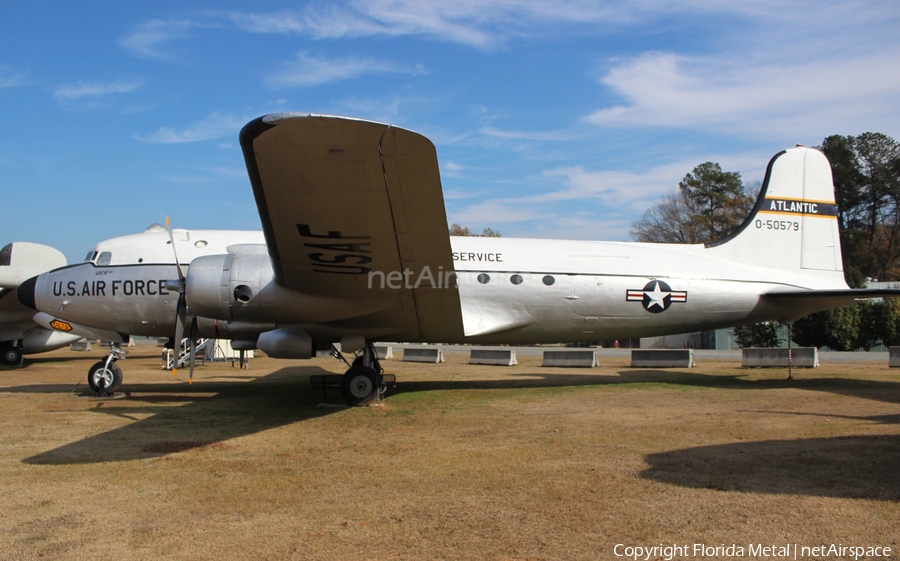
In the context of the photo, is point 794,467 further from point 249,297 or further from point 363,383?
point 249,297

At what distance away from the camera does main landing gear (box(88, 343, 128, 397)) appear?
11742mm

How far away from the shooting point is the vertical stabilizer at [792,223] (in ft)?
43.8

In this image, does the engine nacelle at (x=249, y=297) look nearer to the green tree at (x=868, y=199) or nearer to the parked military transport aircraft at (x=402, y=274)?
the parked military transport aircraft at (x=402, y=274)

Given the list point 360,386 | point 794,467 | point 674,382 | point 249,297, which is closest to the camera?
point 794,467

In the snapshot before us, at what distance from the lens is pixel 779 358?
54.3ft

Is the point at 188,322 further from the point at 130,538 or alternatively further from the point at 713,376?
the point at 713,376

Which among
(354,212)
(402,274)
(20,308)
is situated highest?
(354,212)

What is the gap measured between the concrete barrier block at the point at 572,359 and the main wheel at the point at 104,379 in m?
11.9

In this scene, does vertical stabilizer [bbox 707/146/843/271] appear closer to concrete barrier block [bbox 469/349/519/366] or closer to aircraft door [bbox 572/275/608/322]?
aircraft door [bbox 572/275/608/322]

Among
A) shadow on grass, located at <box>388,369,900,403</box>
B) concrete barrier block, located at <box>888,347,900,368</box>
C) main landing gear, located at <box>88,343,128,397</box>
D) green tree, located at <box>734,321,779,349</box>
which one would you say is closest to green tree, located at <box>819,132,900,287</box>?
green tree, located at <box>734,321,779,349</box>

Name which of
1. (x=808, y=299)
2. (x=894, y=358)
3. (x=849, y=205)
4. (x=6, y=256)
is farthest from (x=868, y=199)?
(x=6, y=256)

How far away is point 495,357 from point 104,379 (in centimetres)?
1184

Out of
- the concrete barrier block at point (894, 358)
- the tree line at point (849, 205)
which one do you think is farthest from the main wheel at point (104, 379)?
the tree line at point (849, 205)

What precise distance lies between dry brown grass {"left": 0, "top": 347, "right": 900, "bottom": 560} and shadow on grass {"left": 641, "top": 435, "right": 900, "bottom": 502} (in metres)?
0.03
